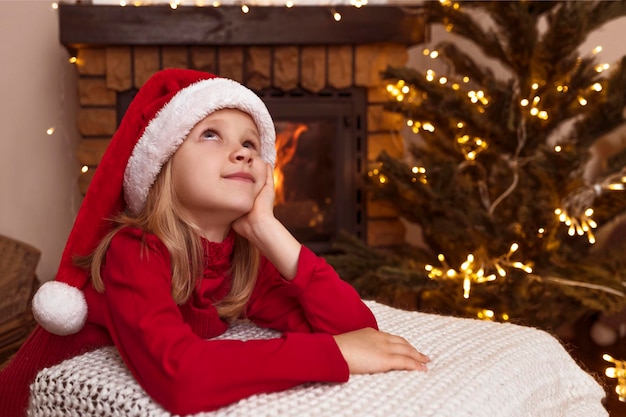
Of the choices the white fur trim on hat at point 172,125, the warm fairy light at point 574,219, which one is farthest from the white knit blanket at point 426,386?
the warm fairy light at point 574,219

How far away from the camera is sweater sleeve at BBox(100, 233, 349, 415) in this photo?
824 millimetres

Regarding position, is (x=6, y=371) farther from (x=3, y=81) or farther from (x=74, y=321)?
(x=3, y=81)

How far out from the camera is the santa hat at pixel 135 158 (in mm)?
1031

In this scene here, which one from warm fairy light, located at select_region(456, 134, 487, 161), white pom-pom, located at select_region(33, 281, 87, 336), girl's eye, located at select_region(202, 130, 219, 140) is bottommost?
white pom-pom, located at select_region(33, 281, 87, 336)

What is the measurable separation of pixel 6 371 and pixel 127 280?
13.5 inches

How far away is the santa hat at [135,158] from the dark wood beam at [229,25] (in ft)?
4.44

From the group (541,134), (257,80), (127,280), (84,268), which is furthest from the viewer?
(257,80)

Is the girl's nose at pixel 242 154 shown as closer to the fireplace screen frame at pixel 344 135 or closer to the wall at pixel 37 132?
the fireplace screen frame at pixel 344 135

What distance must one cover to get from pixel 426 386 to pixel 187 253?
41cm

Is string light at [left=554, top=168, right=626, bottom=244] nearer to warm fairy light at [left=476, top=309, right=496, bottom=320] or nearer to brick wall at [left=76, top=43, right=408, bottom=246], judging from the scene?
warm fairy light at [left=476, top=309, right=496, bottom=320]

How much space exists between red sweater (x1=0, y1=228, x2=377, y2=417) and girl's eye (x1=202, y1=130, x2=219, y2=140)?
0.17m

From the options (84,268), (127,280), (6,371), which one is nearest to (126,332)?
(127,280)

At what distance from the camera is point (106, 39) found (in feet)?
7.79

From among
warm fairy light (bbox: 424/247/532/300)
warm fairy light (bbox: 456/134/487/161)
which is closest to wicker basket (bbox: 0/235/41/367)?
warm fairy light (bbox: 424/247/532/300)
